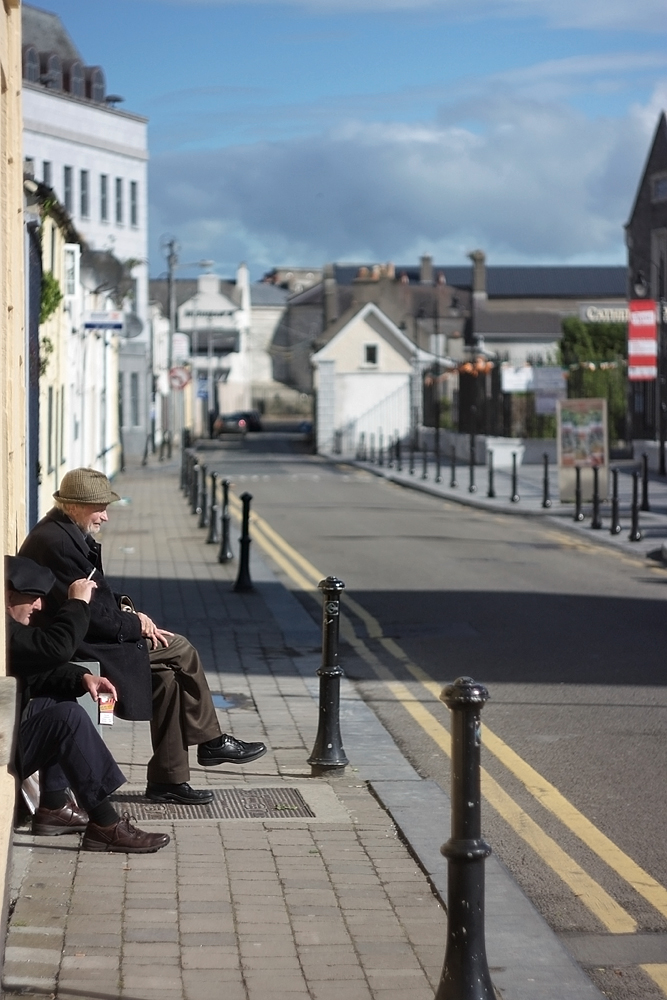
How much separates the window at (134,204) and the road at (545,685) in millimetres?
41115

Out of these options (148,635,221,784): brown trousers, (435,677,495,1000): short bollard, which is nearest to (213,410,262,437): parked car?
(148,635,221,784): brown trousers

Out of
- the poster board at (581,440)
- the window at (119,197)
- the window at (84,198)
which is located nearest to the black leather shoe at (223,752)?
the poster board at (581,440)

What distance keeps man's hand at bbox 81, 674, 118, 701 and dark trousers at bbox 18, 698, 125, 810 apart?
0.65 feet

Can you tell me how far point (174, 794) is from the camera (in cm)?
659

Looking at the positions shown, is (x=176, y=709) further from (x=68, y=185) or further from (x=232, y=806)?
(x=68, y=185)

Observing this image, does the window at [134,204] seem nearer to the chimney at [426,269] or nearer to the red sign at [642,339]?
the red sign at [642,339]

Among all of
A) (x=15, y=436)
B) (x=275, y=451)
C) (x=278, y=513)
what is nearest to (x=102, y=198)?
(x=275, y=451)

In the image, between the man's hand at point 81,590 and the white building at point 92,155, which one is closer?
the man's hand at point 81,590

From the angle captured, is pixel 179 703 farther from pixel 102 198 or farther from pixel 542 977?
pixel 102 198

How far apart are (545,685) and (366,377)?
196ft

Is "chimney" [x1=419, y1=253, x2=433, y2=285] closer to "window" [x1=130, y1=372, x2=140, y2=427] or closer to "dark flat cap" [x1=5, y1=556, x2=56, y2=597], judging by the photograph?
"window" [x1=130, y1=372, x2=140, y2=427]

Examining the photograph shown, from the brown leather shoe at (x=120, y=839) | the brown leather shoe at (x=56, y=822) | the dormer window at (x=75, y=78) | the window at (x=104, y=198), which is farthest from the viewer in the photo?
the dormer window at (x=75, y=78)

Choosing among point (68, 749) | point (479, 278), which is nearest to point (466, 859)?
point (68, 749)

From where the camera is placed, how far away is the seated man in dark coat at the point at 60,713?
5582 millimetres
